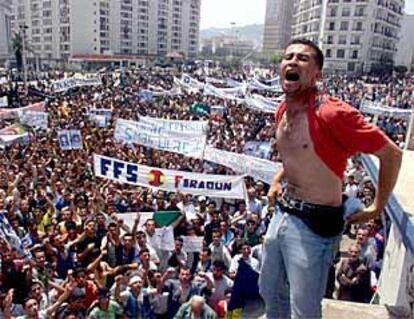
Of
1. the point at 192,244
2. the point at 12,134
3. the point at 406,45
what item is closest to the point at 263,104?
the point at 12,134

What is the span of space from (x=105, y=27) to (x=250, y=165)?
107 meters

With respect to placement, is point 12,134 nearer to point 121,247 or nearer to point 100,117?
point 100,117

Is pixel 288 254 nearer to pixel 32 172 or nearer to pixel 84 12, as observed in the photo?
pixel 32 172

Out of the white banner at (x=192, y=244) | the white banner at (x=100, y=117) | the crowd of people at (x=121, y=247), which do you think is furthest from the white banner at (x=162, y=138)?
the white banner at (x=100, y=117)

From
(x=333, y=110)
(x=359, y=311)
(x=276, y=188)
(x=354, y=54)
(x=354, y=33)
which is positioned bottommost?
(x=354, y=54)

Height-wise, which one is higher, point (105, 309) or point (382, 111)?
point (382, 111)

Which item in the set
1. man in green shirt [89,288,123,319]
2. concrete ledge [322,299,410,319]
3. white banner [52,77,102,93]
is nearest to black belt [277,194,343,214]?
concrete ledge [322,299,410,319]

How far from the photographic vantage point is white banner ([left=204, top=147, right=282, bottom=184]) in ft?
32.0

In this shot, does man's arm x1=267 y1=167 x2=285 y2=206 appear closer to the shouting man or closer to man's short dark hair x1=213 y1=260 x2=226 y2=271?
the shouting man

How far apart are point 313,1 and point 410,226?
3642 inches

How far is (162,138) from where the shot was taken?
12.0 m

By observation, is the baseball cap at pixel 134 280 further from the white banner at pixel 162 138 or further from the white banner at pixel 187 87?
the white banner at pixel 187 87

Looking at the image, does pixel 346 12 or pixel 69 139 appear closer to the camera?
pixel 69 139

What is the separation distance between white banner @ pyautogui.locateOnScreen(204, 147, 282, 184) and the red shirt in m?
7.17
